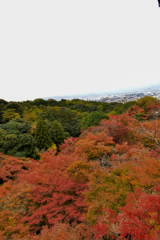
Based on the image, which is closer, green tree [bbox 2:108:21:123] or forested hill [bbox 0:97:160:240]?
forested hill [bbox 0:97:160:240]

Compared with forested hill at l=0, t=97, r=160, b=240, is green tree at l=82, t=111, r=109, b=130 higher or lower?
higher

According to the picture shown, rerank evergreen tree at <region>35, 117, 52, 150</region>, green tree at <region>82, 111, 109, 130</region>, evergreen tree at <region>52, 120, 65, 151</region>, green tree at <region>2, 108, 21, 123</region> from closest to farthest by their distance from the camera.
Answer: green tree at <region>82, 111, 109, 130</region>, evergreen tree at <region>35, 117, 52, 150</region>, evergreen tree at <region>52, 120, 65, 151</region>, green tree at <region>2, 108, 21, 123</region>

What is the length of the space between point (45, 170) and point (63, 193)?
2289mm

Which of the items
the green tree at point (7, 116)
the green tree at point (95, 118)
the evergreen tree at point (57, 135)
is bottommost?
the evergreen tree at point (57, 135)

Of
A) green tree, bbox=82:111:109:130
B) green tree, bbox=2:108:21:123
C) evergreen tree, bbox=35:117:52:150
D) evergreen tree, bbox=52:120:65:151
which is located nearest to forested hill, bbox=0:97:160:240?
green tree, bbox=82:111:109:130

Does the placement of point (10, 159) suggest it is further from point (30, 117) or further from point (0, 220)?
point (30, 117)

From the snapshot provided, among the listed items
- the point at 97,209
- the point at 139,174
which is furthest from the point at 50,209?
the point at 139,174

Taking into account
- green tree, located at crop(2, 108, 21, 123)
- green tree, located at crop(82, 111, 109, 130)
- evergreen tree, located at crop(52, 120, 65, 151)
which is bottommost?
evergreen tree, located at crop(52, 120, 65, 151)

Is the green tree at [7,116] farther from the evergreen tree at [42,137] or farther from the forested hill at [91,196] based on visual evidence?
the forested hill at [91,196]

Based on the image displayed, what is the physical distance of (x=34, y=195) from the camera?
822 centimetres

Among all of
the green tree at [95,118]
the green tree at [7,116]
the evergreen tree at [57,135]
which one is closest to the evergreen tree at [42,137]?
the evergreen tree at [57,135]

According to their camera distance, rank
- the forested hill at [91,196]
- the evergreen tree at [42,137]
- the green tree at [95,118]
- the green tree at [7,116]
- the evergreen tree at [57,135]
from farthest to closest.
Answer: the green tree at [7,116] < the evergreen tree at [57,135] < the evergreen tree at [42,137] < the green tree at [95,118] < the forested hill at [91,196]

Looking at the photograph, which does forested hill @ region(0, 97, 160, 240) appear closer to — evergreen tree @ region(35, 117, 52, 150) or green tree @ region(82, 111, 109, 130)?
green tree @ region(82, 111, 109, 130)

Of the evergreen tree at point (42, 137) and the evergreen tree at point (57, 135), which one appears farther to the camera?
the evergreen tree at point (57, 135)
